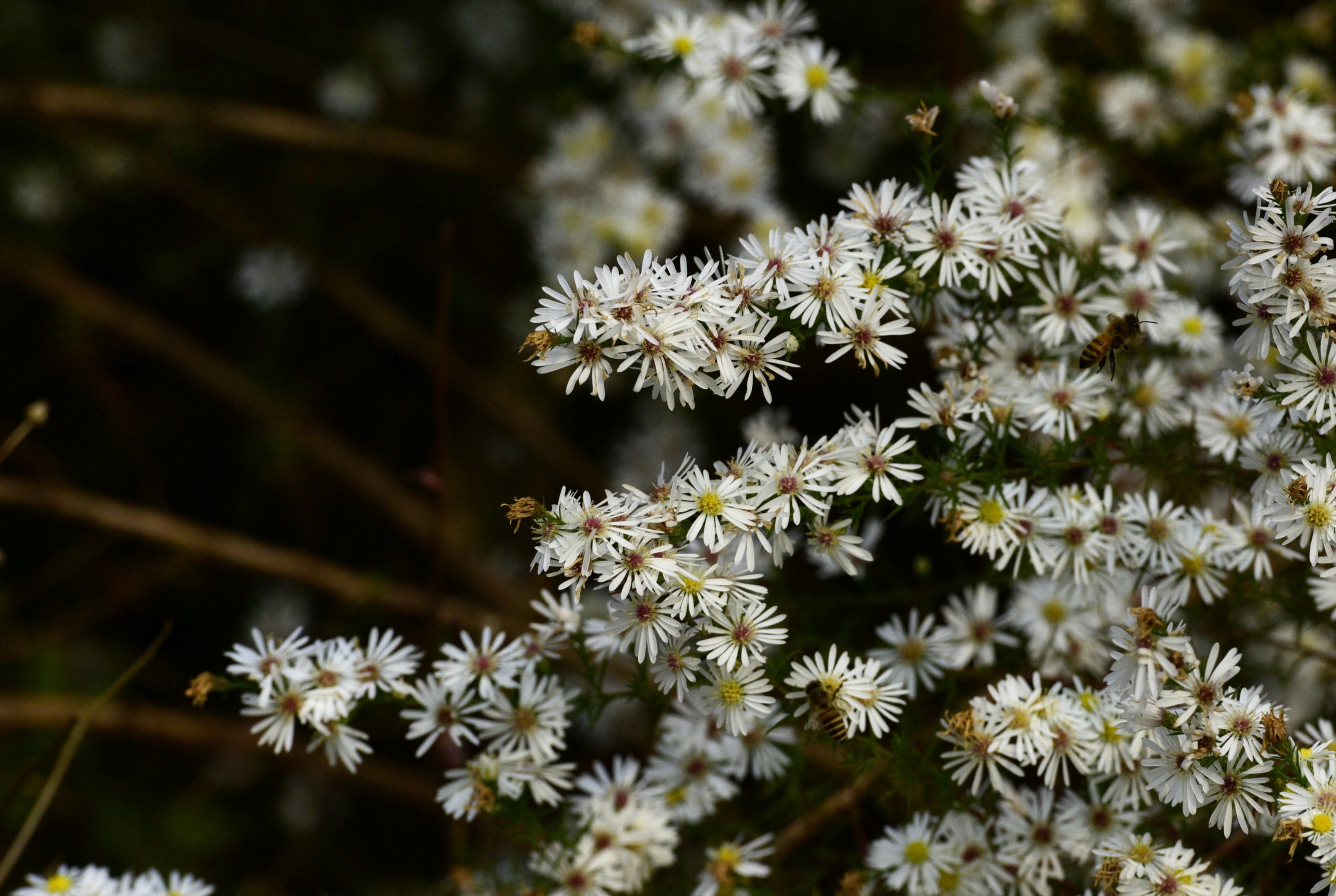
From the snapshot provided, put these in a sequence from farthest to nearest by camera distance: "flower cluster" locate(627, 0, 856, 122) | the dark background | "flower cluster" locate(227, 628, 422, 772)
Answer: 1. the dark background
2. "flower cluster" locate(627, 0, 856, 122)
3. "flower cluster" locate(227, 628, 422, 772)

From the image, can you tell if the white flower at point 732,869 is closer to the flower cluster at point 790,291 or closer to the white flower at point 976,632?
the white flower at point 976,632

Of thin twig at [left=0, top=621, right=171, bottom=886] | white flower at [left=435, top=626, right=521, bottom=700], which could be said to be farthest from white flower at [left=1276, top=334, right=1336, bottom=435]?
thin twig at [left=0, top=621, right=171, bottom=886]

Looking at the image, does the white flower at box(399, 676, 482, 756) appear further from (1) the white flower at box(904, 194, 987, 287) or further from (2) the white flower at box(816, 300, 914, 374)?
(1) the white flower at box(904, 194, 987, 287)

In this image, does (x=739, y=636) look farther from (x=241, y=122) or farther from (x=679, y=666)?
(x=241, y=122)

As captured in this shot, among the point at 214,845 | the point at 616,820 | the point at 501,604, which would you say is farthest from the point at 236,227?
the point at 616,820

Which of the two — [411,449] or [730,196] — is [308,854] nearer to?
[411,449]

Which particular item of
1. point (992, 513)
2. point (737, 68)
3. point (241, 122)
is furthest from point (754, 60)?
point (241, 122)
